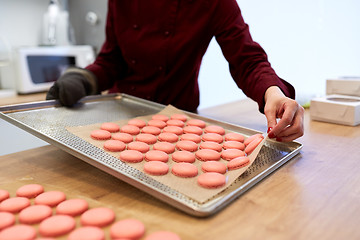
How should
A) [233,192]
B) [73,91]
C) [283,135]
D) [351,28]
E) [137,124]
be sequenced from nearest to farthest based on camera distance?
[233,192] → [283,135] → [137,124] → [73,91] → [351,28]

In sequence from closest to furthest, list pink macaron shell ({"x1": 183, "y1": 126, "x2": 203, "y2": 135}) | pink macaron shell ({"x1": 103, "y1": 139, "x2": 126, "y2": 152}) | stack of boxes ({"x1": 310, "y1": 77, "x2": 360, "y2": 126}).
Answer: pink macaron shell ({"x1": 103, "y1": 139, "x2": 126, "y2": 152}) → pink macaron shell ({"x1": 183, "y1": 126, "x2": 203, "y2": 135}) → stack of boxes ({"x1": 310, "y1": 77, "x2": 360, "y2": 126})

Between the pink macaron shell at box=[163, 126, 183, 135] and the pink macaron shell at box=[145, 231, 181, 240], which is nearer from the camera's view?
the pink macaron shell at box=[145, 231, 181, 240]

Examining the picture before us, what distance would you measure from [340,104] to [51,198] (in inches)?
46.1

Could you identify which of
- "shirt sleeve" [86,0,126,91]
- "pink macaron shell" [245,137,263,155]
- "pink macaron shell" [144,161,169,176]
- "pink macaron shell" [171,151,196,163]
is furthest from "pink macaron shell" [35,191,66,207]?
"shirt sleeve" [86,0,126,91]

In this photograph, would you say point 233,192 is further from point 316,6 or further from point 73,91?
point 316,6

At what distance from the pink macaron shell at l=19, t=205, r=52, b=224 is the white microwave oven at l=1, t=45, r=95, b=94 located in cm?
183

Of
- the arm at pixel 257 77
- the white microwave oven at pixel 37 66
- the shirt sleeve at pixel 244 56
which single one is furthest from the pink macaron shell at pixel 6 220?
the white microwave oven at pixel 37 66

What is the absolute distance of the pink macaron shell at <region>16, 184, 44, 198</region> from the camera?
718 millimetres

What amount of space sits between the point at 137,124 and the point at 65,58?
5.38 ft

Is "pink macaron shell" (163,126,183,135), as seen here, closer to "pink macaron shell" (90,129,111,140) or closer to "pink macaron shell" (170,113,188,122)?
"pink macaron shell" (170,113,188,122)

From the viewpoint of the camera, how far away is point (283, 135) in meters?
0.96

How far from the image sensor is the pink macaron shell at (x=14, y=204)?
657 mm

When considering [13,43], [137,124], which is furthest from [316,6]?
[13,43]

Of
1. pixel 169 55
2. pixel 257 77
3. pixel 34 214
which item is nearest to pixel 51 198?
pixel 34 214
